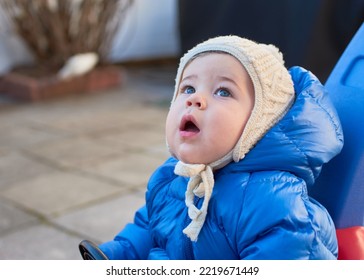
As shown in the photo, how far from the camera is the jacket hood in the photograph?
4.28ft

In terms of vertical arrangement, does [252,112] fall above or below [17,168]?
above

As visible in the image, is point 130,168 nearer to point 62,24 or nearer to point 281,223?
point 281,223

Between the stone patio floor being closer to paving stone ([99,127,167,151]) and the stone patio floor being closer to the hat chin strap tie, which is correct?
paving stone ([99,127,167,151])

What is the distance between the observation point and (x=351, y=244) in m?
1.46

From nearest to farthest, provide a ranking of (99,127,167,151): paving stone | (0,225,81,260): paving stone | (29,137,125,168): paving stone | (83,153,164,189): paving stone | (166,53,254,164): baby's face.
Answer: (166,53,254,164): baby's face, (0,225,81,260): paving stone, (83,153,164,189): paving stone, (29,137,125,168): paving stone, (99,127,167,151): paving stone

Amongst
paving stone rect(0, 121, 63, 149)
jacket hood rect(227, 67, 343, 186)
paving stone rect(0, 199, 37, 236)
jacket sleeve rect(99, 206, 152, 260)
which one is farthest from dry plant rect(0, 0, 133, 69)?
jacket hood rect(227, 67, 343, 186)

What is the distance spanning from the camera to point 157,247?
1544mm

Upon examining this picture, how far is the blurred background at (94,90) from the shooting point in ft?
8.87

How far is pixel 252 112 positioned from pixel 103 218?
1437mm

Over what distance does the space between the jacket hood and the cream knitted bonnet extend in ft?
0.08

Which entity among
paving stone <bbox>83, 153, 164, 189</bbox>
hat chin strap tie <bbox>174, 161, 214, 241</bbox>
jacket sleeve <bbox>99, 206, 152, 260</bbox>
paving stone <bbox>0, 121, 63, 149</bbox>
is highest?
hat chin strap tie <bbox>174, 161, 214, 241</bbox>

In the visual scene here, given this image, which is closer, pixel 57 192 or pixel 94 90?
pixel 57 192

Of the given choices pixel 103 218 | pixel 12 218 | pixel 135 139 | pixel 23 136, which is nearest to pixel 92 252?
pixel 103 218

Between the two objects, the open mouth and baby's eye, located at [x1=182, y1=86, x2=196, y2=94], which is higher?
baby's eye, located at [x1=182, y1=86, x2=196, y2=94]
